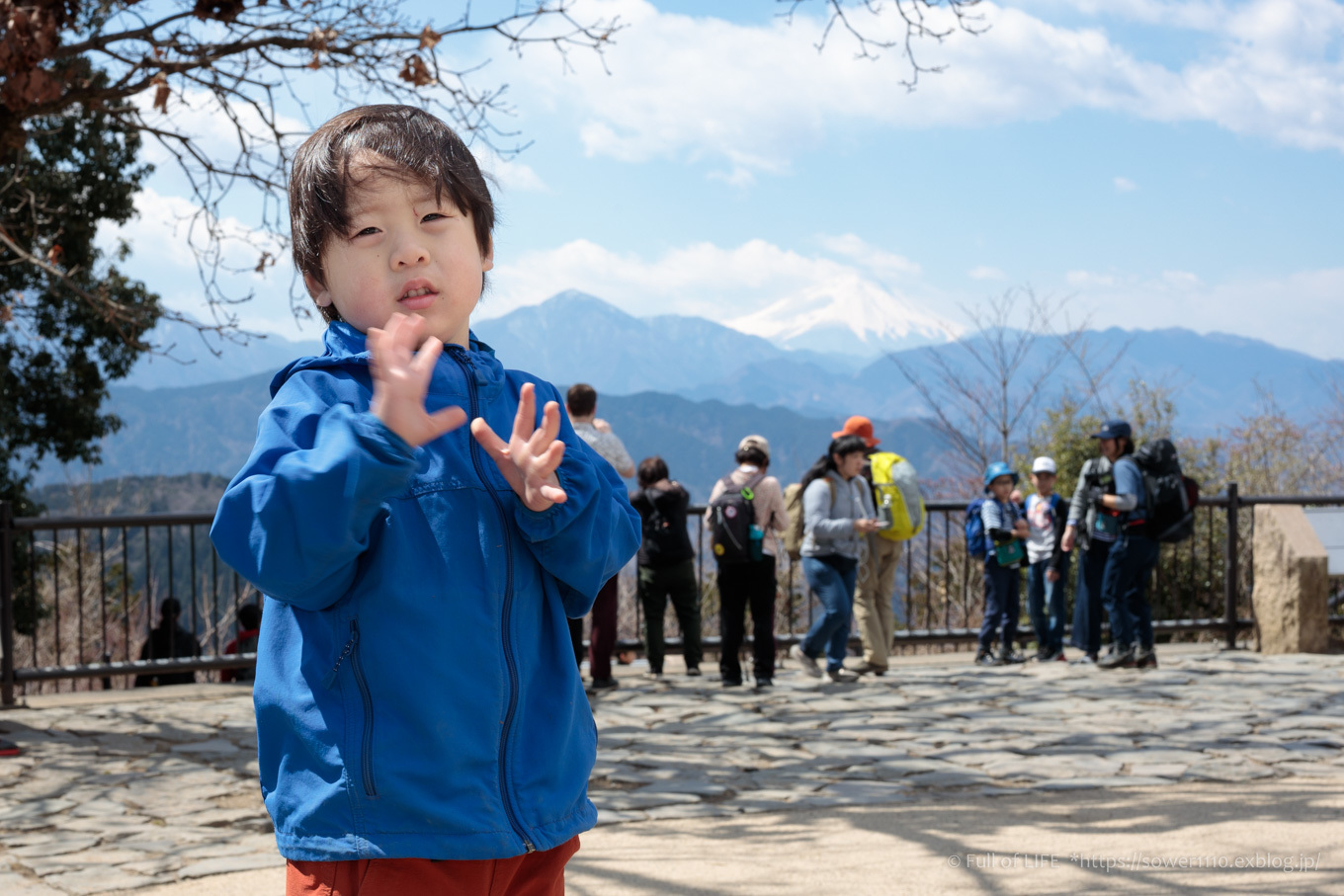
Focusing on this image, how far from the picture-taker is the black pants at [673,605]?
27.7 ft

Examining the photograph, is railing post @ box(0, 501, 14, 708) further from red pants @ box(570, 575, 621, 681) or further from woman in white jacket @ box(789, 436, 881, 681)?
woman in white jacket @ box(789, 436, 881, 681)

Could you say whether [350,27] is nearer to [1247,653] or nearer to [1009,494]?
[1009,494]

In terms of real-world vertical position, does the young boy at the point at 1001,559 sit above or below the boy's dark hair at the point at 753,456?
below

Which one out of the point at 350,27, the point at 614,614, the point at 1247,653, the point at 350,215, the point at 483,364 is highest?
the point at 350,27

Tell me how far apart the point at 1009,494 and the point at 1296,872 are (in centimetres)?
576

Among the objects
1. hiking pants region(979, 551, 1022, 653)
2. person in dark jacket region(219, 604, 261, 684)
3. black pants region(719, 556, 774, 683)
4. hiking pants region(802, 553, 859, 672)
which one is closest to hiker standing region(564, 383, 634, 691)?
black pants region(719, 556, 774, 683)

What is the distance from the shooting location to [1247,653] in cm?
991

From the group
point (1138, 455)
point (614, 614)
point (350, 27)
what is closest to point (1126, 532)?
point (1138, 455)

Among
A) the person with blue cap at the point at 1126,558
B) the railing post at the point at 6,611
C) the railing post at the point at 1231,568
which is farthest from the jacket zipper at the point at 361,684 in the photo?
the railing post at the point at 1231,568

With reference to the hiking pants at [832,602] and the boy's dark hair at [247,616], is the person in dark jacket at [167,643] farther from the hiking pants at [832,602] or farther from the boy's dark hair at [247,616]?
the hiking pants at [832,602]

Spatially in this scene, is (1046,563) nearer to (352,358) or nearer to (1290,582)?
(1290,582)

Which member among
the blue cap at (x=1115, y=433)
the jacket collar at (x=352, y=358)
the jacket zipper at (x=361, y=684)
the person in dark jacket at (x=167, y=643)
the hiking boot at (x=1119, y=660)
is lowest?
the hiking boot at (x=1119, y=660)

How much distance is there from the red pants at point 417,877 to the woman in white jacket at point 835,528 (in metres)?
6.71

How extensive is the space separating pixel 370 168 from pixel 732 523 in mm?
6542
